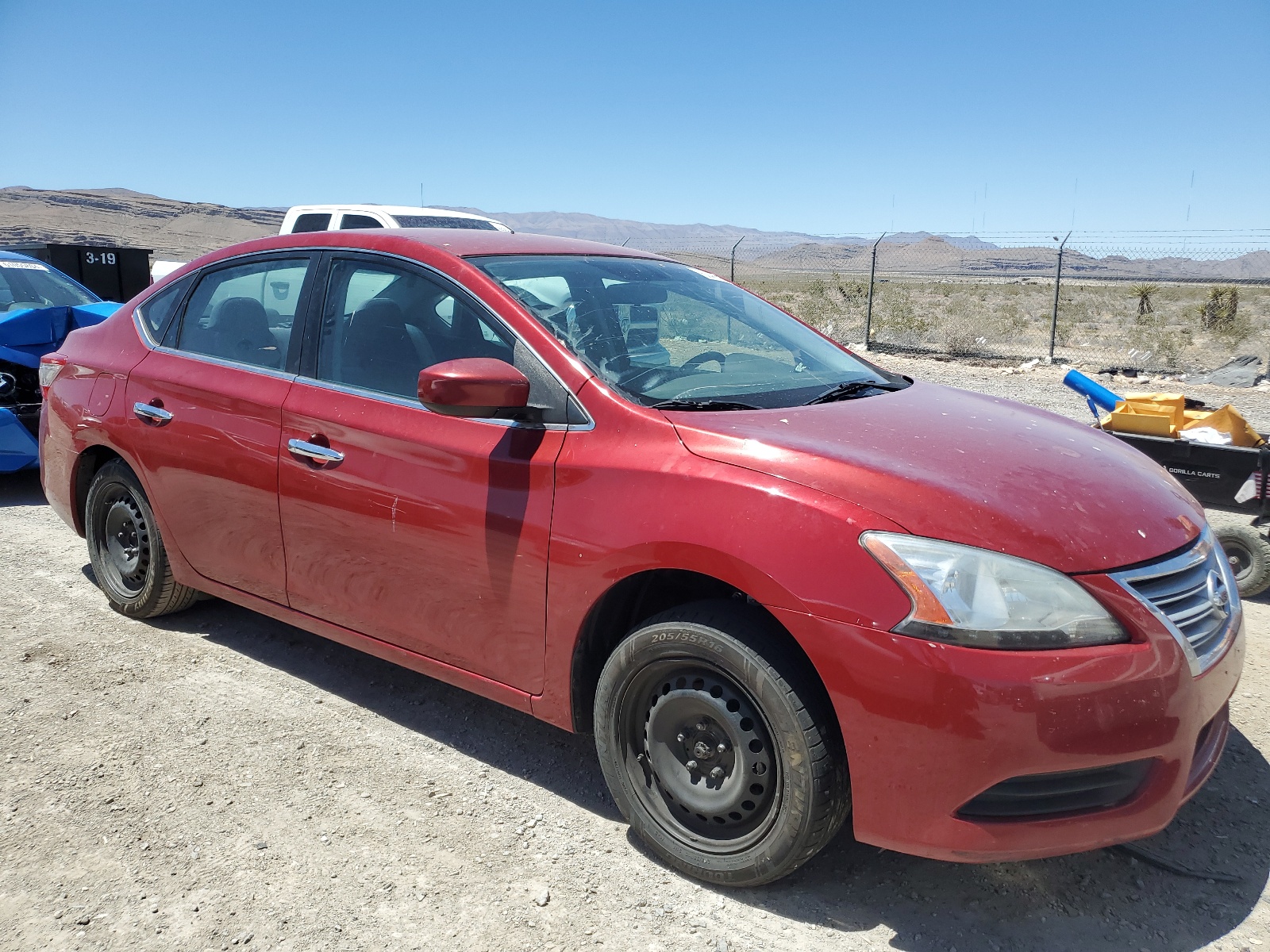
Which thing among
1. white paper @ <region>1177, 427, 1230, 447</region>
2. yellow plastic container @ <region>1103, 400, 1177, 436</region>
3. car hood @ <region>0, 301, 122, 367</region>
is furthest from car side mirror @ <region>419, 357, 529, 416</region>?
car hood @ <region>0, 301, 122, 367</region>

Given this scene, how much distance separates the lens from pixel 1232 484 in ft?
15.9

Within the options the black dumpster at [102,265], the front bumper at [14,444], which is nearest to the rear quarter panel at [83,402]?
the front bumper at [14,444]

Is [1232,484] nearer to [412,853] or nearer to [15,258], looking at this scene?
[412,853]

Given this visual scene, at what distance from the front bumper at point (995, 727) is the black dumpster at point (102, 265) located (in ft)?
43.8

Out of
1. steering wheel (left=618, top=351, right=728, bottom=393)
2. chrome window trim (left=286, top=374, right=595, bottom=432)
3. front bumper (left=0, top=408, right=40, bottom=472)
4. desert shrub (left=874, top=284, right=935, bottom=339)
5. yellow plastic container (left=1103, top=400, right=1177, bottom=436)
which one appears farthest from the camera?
desert shrub (left=874, top=284, right=935, bottom=339)

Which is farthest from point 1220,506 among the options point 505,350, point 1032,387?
point 1032,387

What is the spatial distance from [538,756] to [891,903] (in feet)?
4.25

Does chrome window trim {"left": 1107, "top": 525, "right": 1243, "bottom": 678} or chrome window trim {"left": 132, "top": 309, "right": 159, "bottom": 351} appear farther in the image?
chrome window trim {"left": 132, "top": 309, "right": 159, "bottom": 351}

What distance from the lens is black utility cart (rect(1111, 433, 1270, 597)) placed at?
15.5ft

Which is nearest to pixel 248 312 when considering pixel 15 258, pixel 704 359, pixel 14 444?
pixel 704 359

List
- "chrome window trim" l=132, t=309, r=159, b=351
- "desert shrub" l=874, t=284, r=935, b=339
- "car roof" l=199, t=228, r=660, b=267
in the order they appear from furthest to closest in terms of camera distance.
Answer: "desert shrub" l=874, t=284, r=935, b=339 → "chrome window trim" l=132, t=309, r=159, b=351 → "car roof" l=199, t=228, r=660, b=267

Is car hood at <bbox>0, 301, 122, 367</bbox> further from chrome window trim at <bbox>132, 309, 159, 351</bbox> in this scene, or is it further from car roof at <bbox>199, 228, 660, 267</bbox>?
car roof at <bbox>199, 228, 660, 267</bbox>

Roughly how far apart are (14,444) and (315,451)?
444 centimetres

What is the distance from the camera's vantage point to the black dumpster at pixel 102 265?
1327 cm
